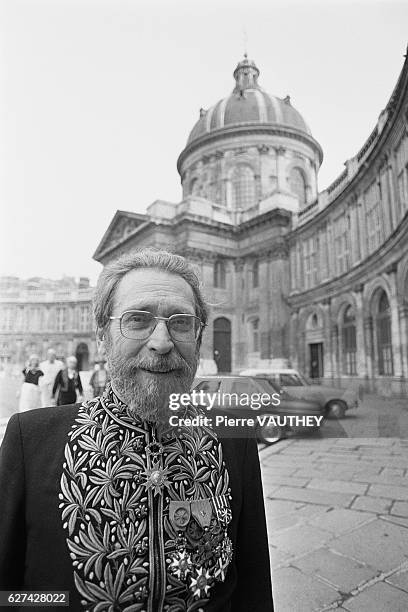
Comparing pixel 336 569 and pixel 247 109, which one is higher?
pixel 247 109

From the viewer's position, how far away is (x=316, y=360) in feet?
7.45

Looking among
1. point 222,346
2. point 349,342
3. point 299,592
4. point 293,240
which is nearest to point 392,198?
point 293,240

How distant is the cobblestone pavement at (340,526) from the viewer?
1836 millimetres

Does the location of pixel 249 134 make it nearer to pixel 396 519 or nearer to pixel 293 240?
pixel 293 240

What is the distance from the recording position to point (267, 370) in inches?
87.0

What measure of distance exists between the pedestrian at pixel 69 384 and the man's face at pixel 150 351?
90cm

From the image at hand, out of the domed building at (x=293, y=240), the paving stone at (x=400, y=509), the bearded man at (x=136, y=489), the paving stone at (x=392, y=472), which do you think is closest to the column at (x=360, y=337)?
the domed building at (x=293, y=240)

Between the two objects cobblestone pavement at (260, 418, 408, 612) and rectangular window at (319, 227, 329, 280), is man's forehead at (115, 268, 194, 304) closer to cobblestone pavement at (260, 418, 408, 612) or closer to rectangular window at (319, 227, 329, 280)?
cobblestone pavement at (260, 418, 408, 612)

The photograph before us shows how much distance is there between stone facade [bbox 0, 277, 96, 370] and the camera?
6.63 ft

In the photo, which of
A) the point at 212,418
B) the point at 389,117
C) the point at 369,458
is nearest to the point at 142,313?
the point at 212,418

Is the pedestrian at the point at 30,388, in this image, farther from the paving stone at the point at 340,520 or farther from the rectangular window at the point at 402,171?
the rectangular window at the point at 402,171

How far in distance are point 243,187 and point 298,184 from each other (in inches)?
14.1

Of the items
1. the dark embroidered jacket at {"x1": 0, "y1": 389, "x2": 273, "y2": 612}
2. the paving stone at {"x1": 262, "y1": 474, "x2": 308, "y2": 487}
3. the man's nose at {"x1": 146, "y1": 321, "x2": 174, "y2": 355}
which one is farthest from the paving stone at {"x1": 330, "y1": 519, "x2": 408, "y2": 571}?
the man's nose at {"x1": 146, "y1": 321, "x2": 174, "y2": 355}

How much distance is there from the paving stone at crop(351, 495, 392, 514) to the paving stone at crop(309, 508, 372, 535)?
0.04m
